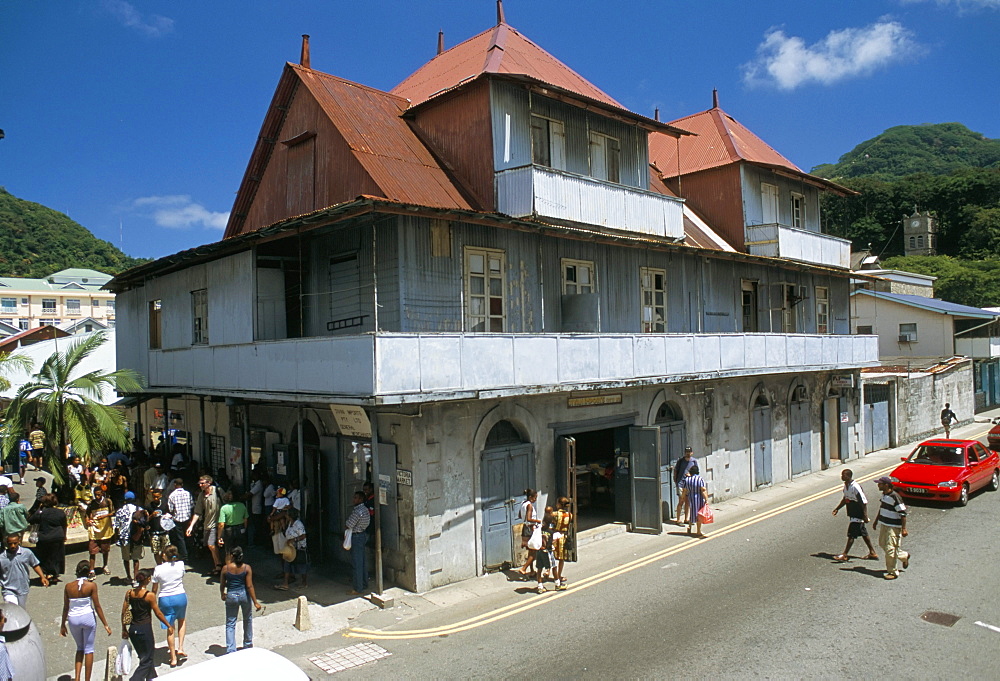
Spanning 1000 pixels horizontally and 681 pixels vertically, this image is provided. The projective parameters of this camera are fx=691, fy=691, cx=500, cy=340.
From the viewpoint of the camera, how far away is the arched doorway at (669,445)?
17.5m

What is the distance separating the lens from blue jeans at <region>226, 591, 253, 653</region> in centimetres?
958

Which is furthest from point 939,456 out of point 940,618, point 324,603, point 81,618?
point 81,618

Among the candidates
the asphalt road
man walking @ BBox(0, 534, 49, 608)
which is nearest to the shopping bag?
the asphalt road

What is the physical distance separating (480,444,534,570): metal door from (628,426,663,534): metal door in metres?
3.43

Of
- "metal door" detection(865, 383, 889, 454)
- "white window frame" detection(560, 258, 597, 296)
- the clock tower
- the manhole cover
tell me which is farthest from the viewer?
the clock tower

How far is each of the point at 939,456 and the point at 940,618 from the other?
9.39 meters

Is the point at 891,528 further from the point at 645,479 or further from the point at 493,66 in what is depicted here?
the point at 493,66

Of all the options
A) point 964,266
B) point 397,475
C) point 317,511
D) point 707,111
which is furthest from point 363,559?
point 964,266

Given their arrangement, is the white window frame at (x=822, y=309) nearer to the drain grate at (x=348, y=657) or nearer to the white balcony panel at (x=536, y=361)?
the white balcony panel at (x=536, y=361)

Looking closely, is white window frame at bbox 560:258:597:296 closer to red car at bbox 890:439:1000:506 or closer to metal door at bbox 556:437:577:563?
metal door at bbox 556:437:577:563

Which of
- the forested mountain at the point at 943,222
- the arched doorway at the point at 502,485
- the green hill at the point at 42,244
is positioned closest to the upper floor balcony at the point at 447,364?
the arched doorway at the point at 502,485

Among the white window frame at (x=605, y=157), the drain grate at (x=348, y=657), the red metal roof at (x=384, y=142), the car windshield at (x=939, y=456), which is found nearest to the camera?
the drain grate at (x=348, y=657)

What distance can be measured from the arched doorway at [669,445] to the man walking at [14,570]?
12.9 meters

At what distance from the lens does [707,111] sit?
26.2 m
